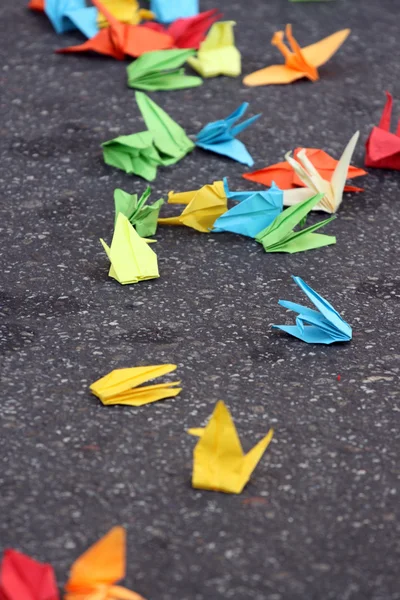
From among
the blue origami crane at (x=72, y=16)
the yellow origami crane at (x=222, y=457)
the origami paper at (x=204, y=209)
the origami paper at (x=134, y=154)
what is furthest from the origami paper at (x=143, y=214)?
the blue origami crane at (x=72, y=16)

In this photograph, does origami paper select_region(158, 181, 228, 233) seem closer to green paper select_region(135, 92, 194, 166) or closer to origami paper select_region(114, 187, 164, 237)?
origami paper select_region(114, 187, 164, 237)

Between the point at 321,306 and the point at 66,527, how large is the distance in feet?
2.60

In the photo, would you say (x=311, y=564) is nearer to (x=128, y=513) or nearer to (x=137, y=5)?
(x=128, y=513)

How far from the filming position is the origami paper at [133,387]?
180cm

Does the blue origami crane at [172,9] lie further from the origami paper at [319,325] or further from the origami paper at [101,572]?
the origami paper at [101,572]

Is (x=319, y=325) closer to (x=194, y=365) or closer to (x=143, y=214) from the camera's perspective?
(x=194, y=365)

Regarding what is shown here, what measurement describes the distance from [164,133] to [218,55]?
69cm

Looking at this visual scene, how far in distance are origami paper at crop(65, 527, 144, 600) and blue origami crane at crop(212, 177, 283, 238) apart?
3.99 feet

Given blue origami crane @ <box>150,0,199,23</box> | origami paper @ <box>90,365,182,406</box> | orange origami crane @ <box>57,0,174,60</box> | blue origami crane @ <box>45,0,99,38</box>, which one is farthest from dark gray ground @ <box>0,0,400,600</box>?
blue origami crane @ <box>150,0,199,23</box>

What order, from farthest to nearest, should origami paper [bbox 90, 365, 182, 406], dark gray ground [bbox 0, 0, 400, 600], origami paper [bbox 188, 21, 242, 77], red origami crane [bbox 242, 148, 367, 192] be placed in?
origami paper [bbox 188, 21, 242, 77]
red origami crane [bbox 242, 148, 367, 192]
origami paper [bbox 90, 365, 182, 406]
dark gray ground [bbox 0, 0, 400, 600]

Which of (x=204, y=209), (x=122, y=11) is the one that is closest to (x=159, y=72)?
(x=122, y=11)

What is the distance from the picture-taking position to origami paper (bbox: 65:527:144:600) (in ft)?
4.33

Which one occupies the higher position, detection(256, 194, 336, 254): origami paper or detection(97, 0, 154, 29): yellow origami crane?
detection(97, 0, 154, 29): yellow origami crane

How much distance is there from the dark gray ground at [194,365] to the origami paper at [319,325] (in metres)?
0.02
